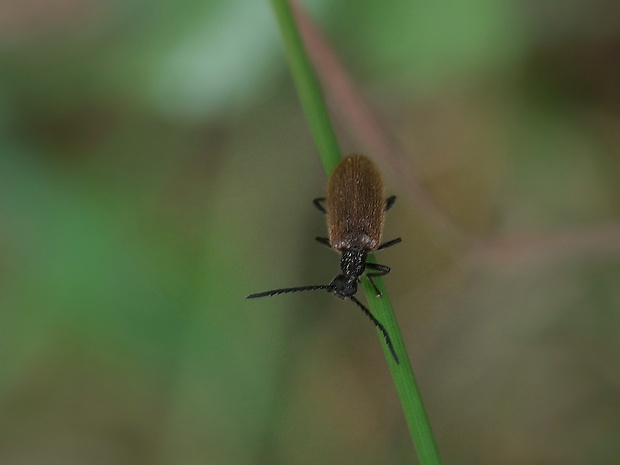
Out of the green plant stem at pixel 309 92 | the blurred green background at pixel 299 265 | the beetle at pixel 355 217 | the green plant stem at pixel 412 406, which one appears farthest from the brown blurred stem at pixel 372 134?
the green plant stem at pixel 412 406

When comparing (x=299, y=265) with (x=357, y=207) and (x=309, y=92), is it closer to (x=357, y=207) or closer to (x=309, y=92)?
(x=357, y=207)

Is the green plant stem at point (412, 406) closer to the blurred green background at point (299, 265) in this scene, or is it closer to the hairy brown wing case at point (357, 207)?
the hairy brown wing case at point (357, 207)

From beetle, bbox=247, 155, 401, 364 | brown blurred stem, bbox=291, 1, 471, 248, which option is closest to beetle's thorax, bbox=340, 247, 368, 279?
beetle, bbox=247, 155, 401, 364

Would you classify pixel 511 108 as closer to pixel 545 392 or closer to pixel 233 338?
pixel 545 392

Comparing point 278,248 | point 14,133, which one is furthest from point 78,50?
point 278,248

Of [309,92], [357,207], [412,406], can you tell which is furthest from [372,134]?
[412,406]
